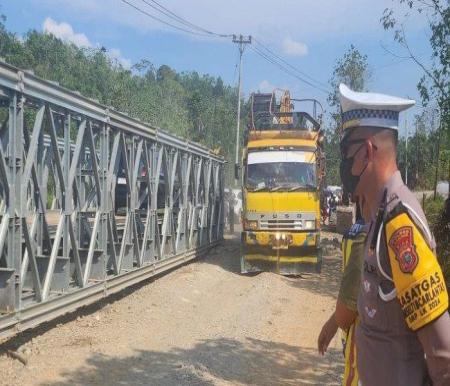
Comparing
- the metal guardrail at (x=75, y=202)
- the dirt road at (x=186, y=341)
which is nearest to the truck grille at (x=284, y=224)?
the dirt road at (x=186, y=341)

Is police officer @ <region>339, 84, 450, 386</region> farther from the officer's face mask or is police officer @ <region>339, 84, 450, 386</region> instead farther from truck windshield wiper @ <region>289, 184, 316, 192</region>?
truck windshield wiper @ <region>289, 184, 316, 192</region>

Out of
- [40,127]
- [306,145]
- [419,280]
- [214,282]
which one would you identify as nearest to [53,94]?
[40,127]

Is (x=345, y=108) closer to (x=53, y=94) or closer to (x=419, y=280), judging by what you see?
(x=419, y=280)

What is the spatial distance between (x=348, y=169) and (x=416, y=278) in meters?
0.58

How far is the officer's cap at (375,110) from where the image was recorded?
219 centimetres

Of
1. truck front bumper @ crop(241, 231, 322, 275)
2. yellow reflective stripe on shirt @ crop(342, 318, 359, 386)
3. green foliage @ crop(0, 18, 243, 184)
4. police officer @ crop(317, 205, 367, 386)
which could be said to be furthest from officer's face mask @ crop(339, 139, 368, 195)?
green foliage @ crop(0, 18, 243, 184)

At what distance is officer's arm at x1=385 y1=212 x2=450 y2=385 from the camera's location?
1.77m

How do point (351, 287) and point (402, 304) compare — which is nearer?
point (402, 304)

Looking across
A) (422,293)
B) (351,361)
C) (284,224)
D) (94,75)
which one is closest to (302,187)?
(284,224)

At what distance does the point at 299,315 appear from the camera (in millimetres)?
9086

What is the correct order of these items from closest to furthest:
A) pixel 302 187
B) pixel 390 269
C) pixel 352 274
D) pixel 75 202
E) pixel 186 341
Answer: pixel 390 269 < pixel 352 274 < pixel 186 341 < pixel 75 202 < pixel 302 187

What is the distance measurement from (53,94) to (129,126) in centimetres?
264

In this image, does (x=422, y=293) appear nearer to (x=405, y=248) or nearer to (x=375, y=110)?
(x=405, y=248)

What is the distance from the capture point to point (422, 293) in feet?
5.99
